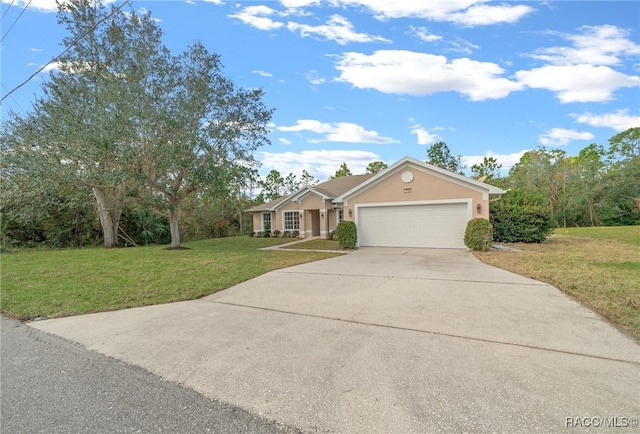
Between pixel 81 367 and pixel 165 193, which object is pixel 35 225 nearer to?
pixel 165 193

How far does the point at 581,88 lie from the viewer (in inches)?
555

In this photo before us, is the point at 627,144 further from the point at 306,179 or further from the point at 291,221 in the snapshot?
the point at 291,221

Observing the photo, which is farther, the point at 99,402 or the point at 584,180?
the point at 584,180

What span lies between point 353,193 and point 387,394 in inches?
500

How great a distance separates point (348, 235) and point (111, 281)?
30.7 ft

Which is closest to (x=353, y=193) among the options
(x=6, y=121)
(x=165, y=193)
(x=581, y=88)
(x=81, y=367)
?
(x=165, y=193)

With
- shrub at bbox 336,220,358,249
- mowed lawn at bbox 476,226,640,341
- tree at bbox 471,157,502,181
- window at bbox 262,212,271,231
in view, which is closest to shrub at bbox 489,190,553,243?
mowed lawn at bbox 476,226,640,341

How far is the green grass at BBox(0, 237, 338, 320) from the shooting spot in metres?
5.89

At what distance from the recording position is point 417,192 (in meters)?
13.8

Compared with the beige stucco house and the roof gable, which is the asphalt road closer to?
the beige stucco house

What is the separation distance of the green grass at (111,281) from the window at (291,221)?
11389 mm

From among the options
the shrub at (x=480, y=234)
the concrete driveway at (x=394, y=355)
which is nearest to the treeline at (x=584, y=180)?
the shrub at (x=480, y=234)

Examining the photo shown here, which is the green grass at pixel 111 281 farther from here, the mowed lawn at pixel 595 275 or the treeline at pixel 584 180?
the treeline at pixel 584 180

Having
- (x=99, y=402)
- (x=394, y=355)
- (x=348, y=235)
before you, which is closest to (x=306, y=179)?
(x=348, y=235)
